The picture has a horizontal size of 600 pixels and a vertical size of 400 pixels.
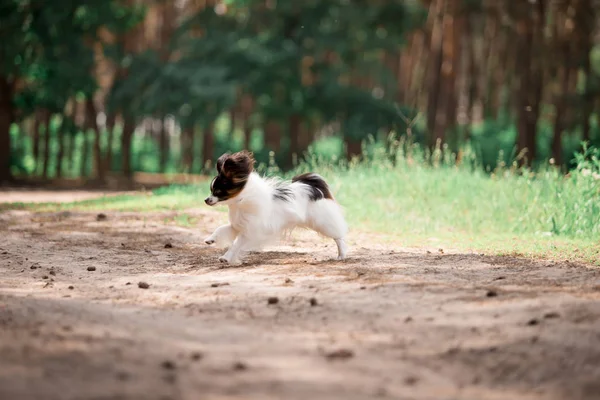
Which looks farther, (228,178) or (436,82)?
(436,82)

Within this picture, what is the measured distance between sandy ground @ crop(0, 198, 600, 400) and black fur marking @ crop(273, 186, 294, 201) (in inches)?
27.8

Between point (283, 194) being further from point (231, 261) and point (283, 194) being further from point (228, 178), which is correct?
point (231, 261)

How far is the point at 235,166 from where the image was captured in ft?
30.1

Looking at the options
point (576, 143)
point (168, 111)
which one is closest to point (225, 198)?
point (168, 111)

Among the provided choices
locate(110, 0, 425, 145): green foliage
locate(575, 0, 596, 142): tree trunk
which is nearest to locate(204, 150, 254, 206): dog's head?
locate(110, 0, 425, 145): green foliage

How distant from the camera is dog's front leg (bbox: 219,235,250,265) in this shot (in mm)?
9508

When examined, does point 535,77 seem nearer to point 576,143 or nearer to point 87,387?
point 576,143

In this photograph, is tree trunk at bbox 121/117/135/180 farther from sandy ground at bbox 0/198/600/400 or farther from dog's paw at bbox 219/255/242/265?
dog's paw at bbox 219/255/242/265

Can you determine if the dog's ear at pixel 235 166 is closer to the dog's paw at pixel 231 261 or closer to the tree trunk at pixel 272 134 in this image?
the dog's paw at pixel 231 261

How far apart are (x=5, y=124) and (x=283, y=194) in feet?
70.3

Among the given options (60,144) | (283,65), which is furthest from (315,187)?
(60,144)

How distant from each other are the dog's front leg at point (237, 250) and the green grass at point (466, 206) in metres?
2.87

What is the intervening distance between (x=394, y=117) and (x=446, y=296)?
74.1 feet

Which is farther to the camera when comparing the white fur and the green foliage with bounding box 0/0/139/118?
the green foliage with bounding box 0/0/139/118
